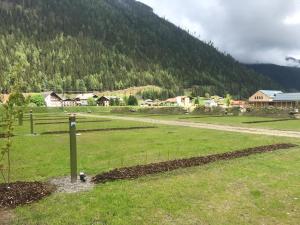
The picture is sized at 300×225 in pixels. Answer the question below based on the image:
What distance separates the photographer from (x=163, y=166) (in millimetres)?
16531

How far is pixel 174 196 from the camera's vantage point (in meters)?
11.9

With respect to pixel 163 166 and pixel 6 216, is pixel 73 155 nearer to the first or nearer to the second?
pixel 6 216

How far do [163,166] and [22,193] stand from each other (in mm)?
6261

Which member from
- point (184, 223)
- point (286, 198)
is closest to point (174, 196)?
point (184, 223)

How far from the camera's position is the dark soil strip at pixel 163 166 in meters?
14.4

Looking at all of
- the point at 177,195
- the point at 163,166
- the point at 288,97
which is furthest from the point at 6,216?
the point at 288,97

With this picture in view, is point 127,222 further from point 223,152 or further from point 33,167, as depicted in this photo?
point 223,152

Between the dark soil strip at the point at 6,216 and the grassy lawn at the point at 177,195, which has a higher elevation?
the grassy lawn at the point at 177,195

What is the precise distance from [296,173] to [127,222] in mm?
8258

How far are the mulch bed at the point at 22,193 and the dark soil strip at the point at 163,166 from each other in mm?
1933

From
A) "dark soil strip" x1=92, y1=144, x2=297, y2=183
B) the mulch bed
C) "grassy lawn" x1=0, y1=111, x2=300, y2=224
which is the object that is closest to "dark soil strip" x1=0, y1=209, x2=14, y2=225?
"grassy lawn" x1=0, y1=111, x2=300, y2=224

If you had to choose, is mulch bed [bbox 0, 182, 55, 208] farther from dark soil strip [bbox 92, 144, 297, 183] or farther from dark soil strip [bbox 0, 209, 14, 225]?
dark soil strip [bbox 92, 144, 297, 183]

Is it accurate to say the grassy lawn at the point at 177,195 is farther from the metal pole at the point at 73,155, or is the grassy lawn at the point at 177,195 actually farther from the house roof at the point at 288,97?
the house roof at the point at 288,97

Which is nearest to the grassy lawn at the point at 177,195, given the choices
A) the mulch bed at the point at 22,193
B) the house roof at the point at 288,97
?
the mulch bed at the point at 22,193
